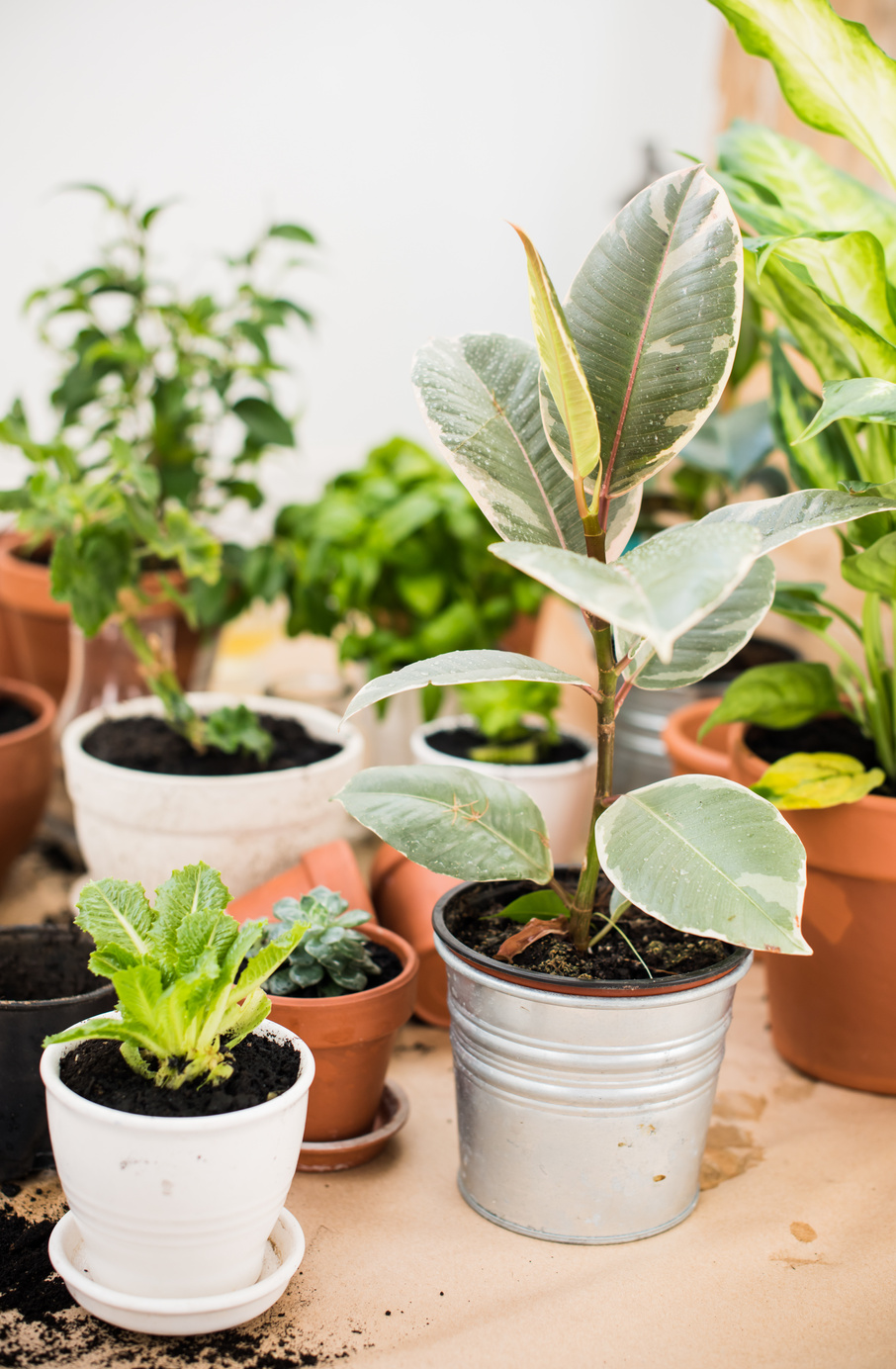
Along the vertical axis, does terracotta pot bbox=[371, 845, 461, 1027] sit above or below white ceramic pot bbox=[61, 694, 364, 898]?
below

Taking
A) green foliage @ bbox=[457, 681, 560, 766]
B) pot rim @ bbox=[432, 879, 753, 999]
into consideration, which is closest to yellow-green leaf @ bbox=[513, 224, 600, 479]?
pot rim @ bbox=[432, 879, 753, 999]

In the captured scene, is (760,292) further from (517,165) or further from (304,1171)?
(517,165)

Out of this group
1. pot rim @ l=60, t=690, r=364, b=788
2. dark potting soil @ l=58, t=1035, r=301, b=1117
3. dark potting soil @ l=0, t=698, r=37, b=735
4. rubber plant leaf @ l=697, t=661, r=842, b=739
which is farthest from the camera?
dark potting soil @ l=0, t=698, r=37, b=735

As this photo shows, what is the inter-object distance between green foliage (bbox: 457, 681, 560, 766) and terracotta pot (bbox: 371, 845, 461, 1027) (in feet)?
0.83

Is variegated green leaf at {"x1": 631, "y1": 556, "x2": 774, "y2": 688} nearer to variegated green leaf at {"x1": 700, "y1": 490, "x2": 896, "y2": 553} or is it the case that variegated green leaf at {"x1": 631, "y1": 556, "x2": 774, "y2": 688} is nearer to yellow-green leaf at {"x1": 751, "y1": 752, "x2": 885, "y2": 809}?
variegated green leaf at {"x1": 700, "y1": 490, "x2": 896, "y2": 553}

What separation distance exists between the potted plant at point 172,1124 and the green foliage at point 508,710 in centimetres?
69

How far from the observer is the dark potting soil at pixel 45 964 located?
90 cm

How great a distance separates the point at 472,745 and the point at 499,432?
71 cm

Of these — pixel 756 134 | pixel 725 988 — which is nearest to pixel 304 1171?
pixel 725 988

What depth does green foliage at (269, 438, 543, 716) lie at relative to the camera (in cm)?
159

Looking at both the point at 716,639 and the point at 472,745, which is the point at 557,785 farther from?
the point at 716,639

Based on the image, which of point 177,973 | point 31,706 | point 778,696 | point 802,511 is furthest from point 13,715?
point 802,511

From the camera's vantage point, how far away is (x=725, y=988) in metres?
0.78

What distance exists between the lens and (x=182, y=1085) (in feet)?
2.23
